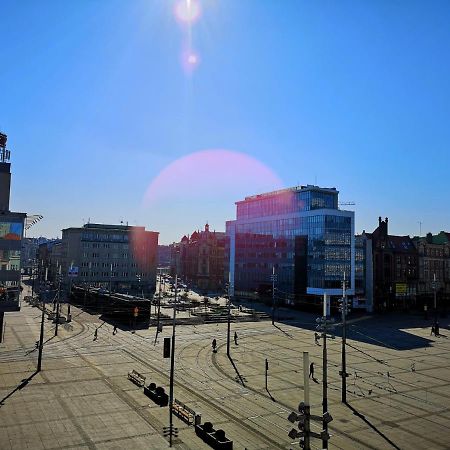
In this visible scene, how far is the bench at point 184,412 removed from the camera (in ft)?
98.0

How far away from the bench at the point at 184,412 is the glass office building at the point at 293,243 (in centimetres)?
7368

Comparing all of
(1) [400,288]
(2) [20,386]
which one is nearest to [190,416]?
(2) [20,386]

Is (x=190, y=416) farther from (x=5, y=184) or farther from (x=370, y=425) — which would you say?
(x=5, y=184)

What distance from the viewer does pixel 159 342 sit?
6088 cm

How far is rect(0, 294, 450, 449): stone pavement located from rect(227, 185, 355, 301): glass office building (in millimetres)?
39890

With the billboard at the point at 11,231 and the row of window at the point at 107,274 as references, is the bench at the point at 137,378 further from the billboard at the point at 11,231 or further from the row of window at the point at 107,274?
the row of window at the point at 107,274

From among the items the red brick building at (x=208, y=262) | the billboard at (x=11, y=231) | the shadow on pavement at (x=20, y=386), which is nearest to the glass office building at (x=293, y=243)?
the red brick building at (x=208, y=262)

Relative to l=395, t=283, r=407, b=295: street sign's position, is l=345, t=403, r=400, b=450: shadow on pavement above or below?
below

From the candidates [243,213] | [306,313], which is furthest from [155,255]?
[306,313]

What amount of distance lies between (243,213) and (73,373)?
9858 cm

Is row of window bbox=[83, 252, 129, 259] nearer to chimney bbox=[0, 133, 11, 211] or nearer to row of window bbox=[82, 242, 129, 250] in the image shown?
row of window bbox=[82, 242, 129, 250]

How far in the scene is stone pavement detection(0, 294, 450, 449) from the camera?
27.6m

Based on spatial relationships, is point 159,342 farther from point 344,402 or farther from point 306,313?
point 306,313

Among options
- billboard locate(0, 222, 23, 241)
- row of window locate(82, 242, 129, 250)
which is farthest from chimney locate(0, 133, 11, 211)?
row of window locate(82, 242, 129, 250)
